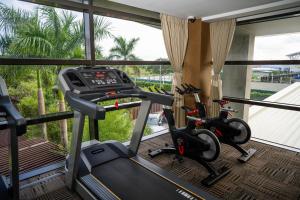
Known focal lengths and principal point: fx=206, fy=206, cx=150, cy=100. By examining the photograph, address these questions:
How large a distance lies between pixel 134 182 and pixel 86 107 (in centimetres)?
96

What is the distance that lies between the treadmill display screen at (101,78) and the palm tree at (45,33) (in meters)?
1.51

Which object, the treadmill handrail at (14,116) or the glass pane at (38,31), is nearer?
the treadmill handrail at (14,116)

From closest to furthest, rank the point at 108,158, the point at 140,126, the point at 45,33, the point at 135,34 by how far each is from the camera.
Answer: the point at 108,158
the point at 140,126
the point at 45,33
the point at 135,34

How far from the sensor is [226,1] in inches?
120

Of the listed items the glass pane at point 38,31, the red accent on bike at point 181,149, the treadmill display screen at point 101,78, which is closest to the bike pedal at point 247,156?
the red accent on bike at point 181,149

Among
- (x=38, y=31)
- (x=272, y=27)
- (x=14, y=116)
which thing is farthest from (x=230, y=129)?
(x=38, y=31)

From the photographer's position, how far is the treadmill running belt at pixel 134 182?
1.93 meters

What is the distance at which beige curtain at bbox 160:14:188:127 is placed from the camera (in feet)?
12.7

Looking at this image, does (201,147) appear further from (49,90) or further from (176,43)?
(49,90)

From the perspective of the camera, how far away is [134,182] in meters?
2.11

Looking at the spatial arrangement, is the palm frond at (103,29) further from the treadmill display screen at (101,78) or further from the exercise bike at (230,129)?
the exercise bike at (230,129)

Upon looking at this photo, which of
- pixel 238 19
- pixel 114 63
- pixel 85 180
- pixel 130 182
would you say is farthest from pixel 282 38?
pixel 85 180

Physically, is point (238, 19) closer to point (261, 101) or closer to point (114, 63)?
point (261, 101)

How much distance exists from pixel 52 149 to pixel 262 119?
18.3ft
